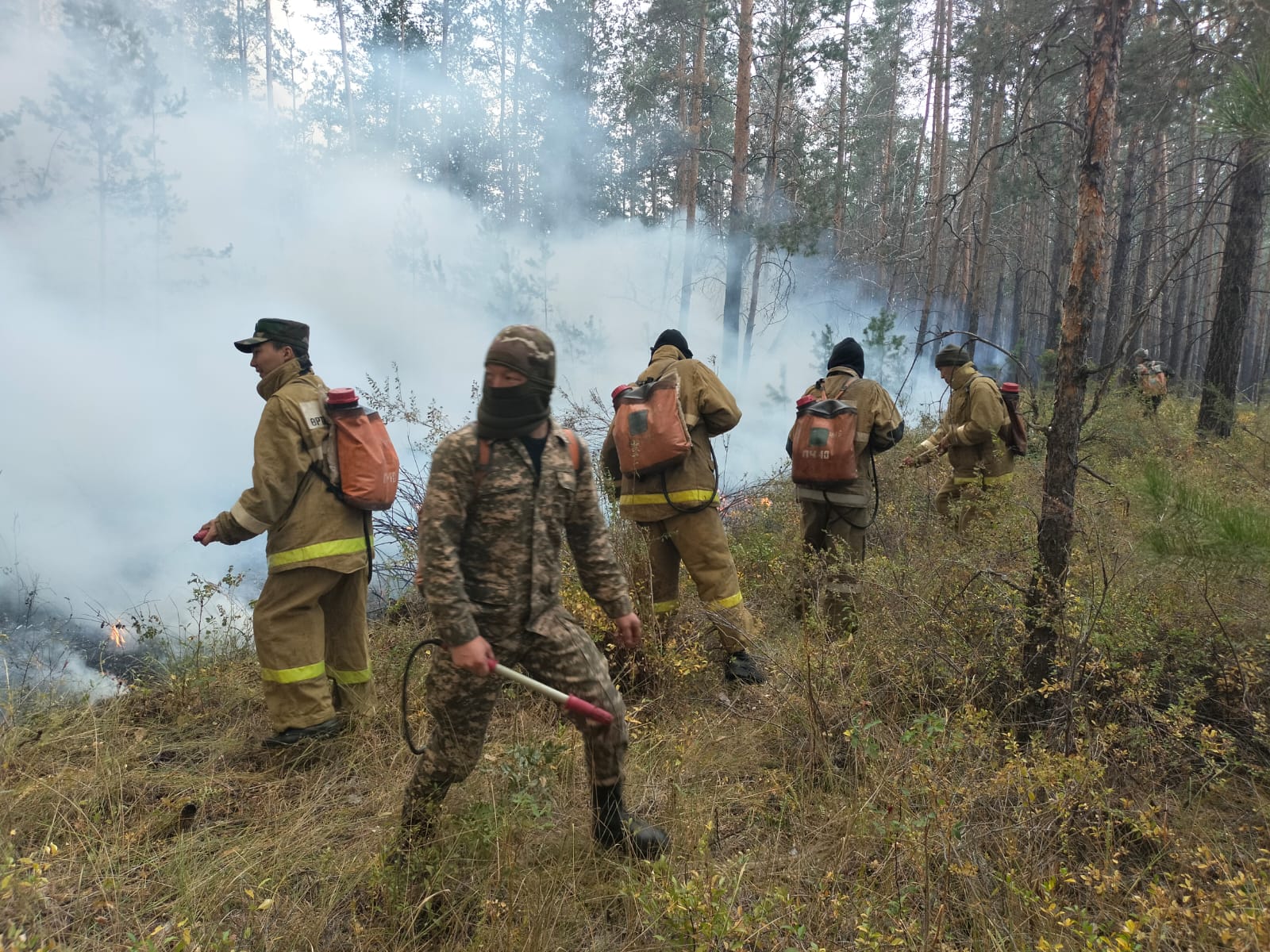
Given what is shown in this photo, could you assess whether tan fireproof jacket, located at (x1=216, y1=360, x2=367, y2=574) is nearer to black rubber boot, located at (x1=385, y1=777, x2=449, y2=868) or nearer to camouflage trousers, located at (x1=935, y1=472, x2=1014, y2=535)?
black rubber boot, located at (x1=385, y1=777, x2=449, y2=868)

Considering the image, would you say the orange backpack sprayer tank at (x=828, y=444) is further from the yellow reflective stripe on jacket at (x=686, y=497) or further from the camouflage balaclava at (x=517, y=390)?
the camouflage balaclava at (x=517, y=390)

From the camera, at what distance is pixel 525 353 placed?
84.0 inches

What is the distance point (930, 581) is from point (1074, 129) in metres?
2.11

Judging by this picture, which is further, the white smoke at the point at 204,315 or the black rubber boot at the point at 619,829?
the white smoke at the point at 204,315

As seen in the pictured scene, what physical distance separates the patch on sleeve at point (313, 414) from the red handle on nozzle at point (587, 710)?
74.6 inches

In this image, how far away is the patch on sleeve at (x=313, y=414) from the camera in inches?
128

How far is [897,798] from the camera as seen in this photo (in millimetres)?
2336

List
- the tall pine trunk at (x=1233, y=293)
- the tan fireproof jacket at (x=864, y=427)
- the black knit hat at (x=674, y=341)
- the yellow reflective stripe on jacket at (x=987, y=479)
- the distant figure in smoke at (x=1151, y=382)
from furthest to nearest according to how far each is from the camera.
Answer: the distant figure in smoke at (x=1151, y=382), the tall pine trunk at (x=1233, y=293), the yellow reflective stripe on jacket at (x=987, y=479), the tan fireproof jacket at (x=864, y=427), the black knit hat at (x=674, y=341)

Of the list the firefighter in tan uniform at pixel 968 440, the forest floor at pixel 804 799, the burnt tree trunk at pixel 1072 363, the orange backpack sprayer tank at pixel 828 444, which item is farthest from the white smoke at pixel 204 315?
the burnt tree trunk at pixel 1072 363

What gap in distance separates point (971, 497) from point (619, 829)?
419cm

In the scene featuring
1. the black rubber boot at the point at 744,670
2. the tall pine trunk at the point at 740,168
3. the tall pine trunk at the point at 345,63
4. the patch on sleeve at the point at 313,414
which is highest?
the tall pine trunk at the point at 345,63

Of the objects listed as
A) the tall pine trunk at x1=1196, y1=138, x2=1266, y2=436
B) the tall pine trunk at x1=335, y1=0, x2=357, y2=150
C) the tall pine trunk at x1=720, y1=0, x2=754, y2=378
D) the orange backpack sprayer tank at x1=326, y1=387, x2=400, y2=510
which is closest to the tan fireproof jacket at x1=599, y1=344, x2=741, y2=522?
the orange backpack sprayer tank at x1=326, y1=387, x2=400, y2=510

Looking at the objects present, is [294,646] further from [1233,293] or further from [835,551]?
[1233,293]

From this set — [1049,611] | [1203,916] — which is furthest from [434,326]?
[1203,916]
